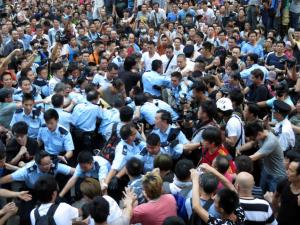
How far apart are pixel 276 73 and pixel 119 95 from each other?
332 centimetres

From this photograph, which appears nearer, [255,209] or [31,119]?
[255,209]

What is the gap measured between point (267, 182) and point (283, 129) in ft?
2.56

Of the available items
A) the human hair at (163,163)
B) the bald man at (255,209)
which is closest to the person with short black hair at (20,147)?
the human hair at (163,163)

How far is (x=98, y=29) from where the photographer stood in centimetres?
1410

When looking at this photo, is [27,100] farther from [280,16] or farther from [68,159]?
[280,16]

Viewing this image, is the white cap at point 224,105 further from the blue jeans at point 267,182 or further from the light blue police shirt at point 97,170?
the light blue police shirt at point 97,170

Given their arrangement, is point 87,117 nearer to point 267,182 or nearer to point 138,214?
point 267,182

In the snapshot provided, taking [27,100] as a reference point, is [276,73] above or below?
below

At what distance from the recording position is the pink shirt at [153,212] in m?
4.53

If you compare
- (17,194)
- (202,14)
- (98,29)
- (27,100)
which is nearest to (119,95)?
(27,100)

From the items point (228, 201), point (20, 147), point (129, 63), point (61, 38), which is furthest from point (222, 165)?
point (61, 38)

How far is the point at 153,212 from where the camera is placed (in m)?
4.52

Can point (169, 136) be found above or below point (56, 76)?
above

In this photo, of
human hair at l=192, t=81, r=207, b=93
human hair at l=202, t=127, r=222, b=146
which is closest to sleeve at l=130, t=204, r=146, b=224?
human hair at l=202, t=127, r=222, b=146
